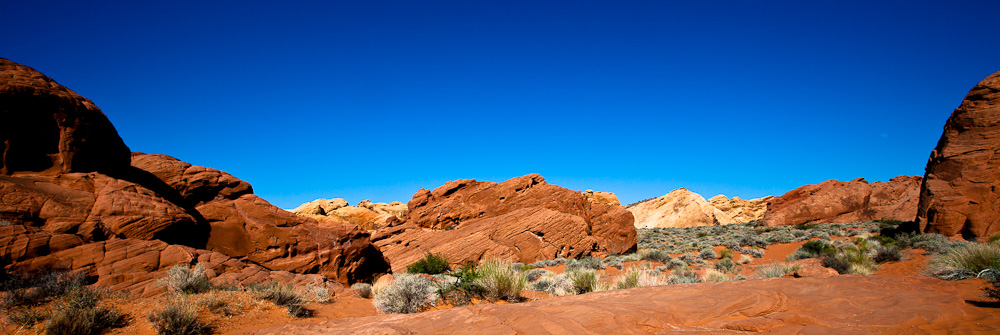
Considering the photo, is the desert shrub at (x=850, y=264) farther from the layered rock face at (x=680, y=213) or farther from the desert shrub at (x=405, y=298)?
the layered rock face at (x=680, y=213)

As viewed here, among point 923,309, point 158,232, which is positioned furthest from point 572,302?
point 158,232

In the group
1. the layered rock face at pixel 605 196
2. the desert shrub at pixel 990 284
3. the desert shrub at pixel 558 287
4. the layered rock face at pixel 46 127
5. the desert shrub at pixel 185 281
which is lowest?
the desert shrub at pixel 558 287

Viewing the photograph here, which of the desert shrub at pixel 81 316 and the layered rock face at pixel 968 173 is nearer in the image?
the desert shrub at pixel 81 316

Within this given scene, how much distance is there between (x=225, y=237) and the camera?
39.9 feet

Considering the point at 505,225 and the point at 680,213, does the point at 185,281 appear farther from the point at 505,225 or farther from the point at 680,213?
the point at 680,213

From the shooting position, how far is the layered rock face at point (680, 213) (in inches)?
1859

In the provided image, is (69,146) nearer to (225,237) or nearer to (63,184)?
(63,184)

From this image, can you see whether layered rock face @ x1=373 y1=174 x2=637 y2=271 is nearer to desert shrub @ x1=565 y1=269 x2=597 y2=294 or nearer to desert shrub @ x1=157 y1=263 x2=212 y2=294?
desert shrub @ x1=565 y1=269 x2=597 y2=294

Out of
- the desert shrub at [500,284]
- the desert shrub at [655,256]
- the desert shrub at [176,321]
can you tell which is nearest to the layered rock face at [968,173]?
the desert shrub at [655,256]

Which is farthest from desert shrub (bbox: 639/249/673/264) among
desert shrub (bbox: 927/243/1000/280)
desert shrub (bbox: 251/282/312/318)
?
desert shrub (bbox: 251/282/312/318)

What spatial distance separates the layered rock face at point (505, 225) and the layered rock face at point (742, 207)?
38.8m

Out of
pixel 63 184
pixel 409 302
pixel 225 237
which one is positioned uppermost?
pixel 63 184

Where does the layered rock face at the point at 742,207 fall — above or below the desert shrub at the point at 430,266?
above

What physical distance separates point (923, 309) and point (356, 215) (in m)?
39.0
